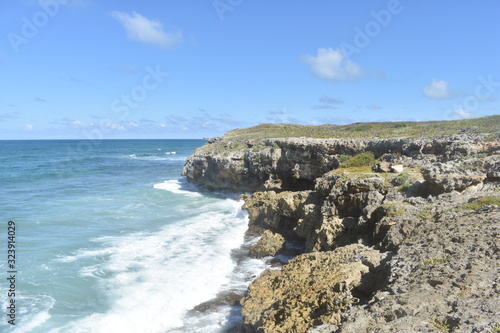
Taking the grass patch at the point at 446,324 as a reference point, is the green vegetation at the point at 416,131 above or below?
above

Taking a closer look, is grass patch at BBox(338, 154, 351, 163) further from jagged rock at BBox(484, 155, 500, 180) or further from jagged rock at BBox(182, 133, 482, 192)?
jagged rock at BBox(484, 155, 500, 180)

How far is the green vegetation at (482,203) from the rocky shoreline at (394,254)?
26mm

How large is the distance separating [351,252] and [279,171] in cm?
2099

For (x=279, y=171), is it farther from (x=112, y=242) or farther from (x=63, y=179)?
(x=63, y=179)

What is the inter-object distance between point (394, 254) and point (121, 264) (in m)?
12.5

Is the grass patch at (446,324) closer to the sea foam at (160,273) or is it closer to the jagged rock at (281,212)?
the sea foam at (160,273)

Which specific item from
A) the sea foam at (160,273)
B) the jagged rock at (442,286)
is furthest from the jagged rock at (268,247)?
the jagged rock at (442,286)

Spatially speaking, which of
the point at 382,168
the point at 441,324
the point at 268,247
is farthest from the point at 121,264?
the point at 441,324

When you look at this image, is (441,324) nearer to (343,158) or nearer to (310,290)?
(310,290)

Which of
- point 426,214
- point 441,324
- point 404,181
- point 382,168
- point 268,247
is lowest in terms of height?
point 268,247

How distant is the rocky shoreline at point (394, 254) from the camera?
19.1 ft

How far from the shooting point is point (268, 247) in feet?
54.5

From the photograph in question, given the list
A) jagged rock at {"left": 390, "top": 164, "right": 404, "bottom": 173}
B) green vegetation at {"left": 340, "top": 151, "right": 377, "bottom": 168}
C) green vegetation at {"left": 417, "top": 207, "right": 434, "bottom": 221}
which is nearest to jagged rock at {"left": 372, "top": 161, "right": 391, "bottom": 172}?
jagged rock at {"left": 390, "top": 164, "right": 404, "bottom": 173}

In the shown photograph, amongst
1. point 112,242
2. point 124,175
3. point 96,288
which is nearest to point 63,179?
point 124,175
